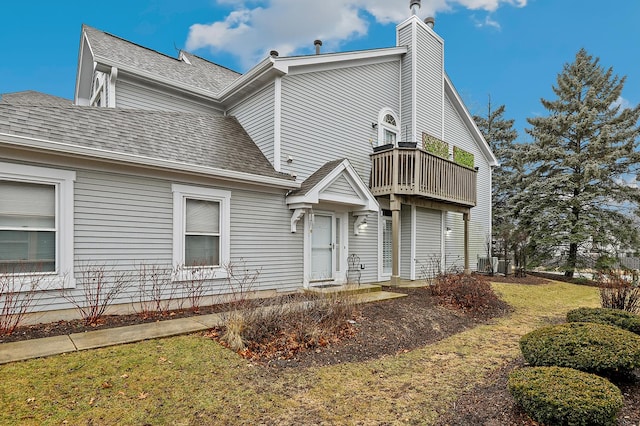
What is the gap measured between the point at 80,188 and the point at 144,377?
13.1ft

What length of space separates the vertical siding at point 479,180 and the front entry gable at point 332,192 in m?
6.53

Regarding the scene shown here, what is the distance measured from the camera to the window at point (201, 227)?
721 cm

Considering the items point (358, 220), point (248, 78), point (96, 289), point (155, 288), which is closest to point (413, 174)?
point (358, 220)

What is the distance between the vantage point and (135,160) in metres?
6.48

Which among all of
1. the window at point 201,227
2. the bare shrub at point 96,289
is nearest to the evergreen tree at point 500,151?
the window at point 201,227

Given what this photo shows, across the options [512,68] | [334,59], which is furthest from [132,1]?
[512,68]

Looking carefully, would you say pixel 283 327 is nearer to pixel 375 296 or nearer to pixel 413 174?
pixel 375 296

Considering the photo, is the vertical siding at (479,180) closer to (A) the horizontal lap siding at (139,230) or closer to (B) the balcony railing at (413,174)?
(B) the balcony railing at (413,174)

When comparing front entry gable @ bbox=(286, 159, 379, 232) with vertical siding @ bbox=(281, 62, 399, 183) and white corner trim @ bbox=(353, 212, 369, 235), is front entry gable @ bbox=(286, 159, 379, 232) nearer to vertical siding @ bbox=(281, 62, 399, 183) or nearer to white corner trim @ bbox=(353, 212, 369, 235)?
white corner trim @ bbox=(353, 212, 369, 235)

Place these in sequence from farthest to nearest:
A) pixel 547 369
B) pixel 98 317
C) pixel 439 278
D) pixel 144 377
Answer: pixel 439 278
pixel 98 317
pixel 144 377
pixel 547 369

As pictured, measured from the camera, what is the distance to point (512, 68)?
113 feet

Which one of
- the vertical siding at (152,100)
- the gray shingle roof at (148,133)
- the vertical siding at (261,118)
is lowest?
the gray shingle roof at (148,133)

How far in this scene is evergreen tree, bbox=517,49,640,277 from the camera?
51.8 feet

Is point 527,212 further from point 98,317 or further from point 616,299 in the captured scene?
point 98,317
